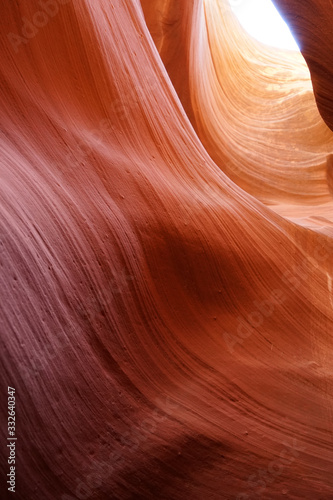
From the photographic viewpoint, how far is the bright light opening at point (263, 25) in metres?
6.64

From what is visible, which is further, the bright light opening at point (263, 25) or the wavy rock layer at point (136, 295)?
the bright light opening at point (263, 25)

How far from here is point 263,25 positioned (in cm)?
688

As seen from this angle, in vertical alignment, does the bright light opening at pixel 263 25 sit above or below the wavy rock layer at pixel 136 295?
above

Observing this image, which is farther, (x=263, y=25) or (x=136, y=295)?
(x=263, y=25)

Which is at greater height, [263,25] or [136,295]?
[263,25]

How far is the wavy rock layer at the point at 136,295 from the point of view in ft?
5.45

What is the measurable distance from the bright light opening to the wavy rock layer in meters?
4.21

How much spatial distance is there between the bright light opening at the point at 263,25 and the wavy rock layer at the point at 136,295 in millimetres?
4210

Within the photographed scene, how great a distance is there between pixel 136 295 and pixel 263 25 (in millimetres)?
5963

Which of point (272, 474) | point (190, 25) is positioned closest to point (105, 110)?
point (272, 474)

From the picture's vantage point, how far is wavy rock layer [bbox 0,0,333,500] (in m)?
1.66

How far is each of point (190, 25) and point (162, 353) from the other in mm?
3652

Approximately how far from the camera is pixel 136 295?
211 centimetres

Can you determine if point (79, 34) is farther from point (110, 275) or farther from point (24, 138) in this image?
point (110, 275)
